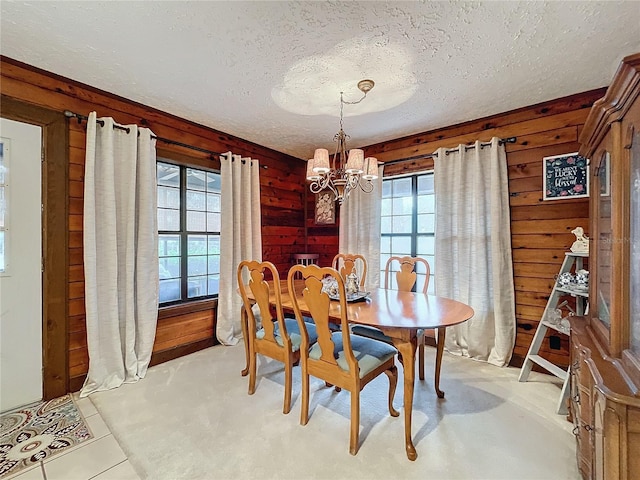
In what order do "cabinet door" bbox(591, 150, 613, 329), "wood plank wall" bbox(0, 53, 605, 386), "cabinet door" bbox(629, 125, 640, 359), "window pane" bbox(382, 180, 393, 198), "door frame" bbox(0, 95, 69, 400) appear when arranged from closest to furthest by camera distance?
1. "cabinet door" bbox(629, 125, 640, 359)
2. "cabinet door" bbox(591, 150, 613, 329)
3. "door frame" bbox(0, 95, 69, 400)
4. "wood plank wall" bbox(0, 53, 605, 386)
5. "window pane" bbox(382, 180, 393, 198)

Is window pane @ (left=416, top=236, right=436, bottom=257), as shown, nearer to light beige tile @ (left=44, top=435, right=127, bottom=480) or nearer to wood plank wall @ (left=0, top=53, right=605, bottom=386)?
wood plank wall @ (left=0, top=53, right=605, bottom=386)

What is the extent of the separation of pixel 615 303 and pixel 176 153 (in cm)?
344

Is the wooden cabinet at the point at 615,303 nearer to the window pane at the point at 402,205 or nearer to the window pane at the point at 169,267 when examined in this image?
the window pane at the point at 402,205

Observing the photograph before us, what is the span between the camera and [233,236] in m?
3.37

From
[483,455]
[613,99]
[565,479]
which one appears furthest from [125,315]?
[613,99]

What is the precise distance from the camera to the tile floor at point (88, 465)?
1.52 m

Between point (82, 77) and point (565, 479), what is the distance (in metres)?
4.01

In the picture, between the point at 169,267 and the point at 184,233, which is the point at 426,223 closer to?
the point at 184,233

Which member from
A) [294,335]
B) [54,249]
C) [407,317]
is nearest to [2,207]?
[54,249]

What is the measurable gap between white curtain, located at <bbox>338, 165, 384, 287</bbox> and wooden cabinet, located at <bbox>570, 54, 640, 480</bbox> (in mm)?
2229

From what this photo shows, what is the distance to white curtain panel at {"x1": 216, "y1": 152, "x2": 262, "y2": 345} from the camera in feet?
10.9

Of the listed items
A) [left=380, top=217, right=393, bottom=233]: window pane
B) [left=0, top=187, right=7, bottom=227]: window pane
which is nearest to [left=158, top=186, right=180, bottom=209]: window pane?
[left=0, top=187, right=7, bottom=227]: window pane

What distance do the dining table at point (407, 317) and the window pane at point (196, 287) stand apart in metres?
1.07

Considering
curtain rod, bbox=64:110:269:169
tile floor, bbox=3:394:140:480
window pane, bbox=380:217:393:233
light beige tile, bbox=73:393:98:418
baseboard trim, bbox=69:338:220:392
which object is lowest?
tile floor, bbox=3:394:140:480
